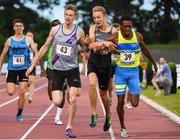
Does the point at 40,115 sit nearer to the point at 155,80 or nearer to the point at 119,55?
the point at 119,55

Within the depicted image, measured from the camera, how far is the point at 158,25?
91375mm

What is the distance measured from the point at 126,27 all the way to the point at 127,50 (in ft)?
1.28

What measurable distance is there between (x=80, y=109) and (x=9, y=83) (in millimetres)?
4384

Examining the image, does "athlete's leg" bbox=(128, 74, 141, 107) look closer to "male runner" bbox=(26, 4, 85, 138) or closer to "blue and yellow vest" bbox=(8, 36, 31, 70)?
"male runner" bbox=(26, 4, 85, 138)

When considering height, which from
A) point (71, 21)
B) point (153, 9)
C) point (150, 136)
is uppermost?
point (153, 9)

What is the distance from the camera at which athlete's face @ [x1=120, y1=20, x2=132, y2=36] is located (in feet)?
36.6

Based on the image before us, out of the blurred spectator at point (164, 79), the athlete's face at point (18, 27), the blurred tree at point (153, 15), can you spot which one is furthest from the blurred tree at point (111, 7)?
the athlete's face at point (18, 27)

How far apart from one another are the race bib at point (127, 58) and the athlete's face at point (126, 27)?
34 cm

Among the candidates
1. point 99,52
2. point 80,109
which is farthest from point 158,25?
point 99,52

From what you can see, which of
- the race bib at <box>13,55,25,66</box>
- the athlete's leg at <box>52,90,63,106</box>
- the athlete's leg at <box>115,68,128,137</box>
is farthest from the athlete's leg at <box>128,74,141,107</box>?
the race bib at <box>13,55,25,66</box>

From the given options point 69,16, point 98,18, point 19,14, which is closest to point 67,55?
point 69,16

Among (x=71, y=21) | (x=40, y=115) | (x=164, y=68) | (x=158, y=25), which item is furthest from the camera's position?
(x=158, y=25)

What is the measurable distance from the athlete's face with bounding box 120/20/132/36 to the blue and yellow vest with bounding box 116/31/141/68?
3.6 inches

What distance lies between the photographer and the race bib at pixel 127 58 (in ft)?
36.8
